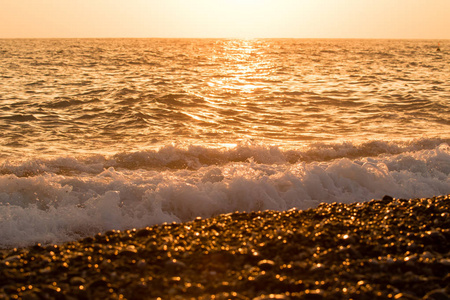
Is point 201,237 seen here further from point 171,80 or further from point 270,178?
point 171,80

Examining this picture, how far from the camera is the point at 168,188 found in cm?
834

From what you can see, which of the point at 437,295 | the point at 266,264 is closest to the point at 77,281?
the point at 266,264

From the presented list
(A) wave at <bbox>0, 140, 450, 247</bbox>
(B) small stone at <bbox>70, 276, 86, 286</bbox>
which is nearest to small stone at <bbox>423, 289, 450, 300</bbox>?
(B) small stone at <bbox>70, 276, 86, 286</bbox>

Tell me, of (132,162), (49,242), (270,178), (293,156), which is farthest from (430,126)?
(49,242)

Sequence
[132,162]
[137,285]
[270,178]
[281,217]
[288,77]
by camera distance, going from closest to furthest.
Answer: [137,285] < [281,217] < [270,178] < [132,162] < [288,77]

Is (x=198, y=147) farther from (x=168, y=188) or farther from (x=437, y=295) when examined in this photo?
(x=437, y=295)

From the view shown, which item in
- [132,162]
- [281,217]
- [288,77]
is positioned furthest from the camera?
[288,77]

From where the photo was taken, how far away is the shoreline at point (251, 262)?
4395 millimetres

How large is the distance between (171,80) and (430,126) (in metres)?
15.3

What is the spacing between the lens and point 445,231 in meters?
5.83

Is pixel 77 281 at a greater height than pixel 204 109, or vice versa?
pixel 204 109

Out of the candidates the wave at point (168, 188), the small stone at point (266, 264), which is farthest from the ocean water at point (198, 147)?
the small stone at point (266, 264)

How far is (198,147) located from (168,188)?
12.0 feet

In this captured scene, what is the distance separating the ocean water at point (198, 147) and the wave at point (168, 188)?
25 mm
